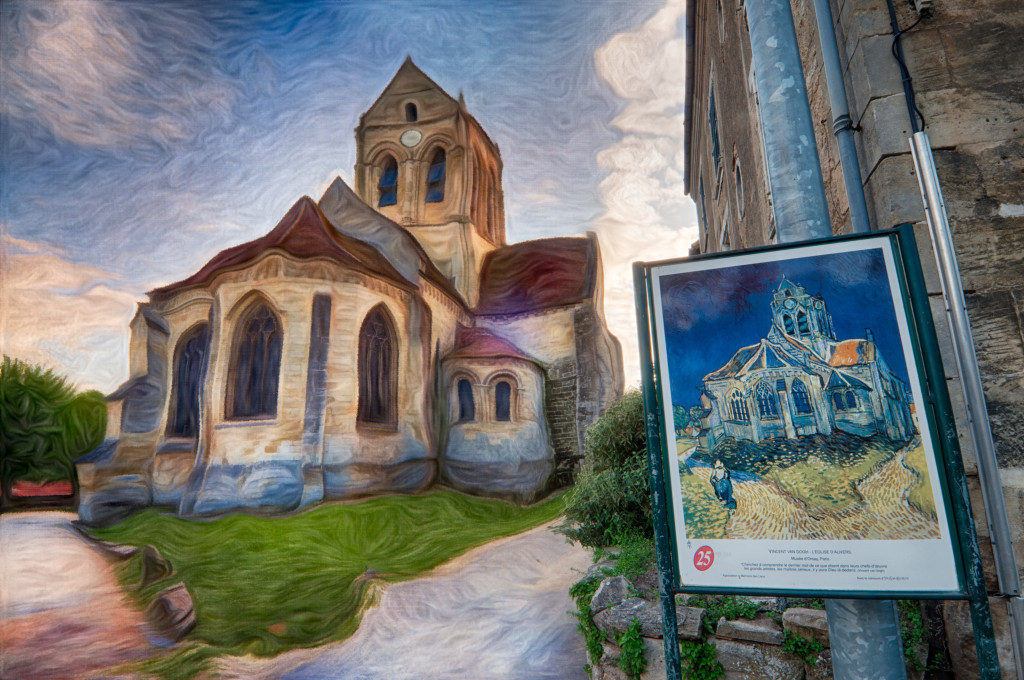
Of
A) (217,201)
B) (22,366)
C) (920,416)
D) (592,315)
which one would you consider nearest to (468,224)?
(592,315)

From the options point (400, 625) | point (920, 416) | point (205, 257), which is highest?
point (205, 257)

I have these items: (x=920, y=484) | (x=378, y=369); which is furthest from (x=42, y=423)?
(x=920, y=484)

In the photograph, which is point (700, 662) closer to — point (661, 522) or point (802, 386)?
point (661, 522)

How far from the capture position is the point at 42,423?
4.82 meters

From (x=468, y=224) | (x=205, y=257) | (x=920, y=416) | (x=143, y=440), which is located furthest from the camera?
(x=468, y=224)

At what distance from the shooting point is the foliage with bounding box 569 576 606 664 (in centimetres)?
292

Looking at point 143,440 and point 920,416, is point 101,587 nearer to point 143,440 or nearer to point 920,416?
point 143,440

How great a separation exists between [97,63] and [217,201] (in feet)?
6.23

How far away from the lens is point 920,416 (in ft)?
4.46

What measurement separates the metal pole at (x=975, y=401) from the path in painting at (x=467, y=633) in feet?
9.28

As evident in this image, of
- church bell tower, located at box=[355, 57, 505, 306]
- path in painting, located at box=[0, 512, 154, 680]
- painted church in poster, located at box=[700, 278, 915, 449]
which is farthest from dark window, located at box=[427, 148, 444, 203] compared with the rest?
painted church in poster, located at box=[700, 278, 915, 449]

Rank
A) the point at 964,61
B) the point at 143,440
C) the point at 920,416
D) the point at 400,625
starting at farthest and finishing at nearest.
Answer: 1. the point at 143,440
2. the point at 400,625
3. the point at 964,61
4. the point at 920,416

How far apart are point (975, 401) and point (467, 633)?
11.9ft

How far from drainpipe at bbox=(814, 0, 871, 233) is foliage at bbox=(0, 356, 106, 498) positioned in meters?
6.01
